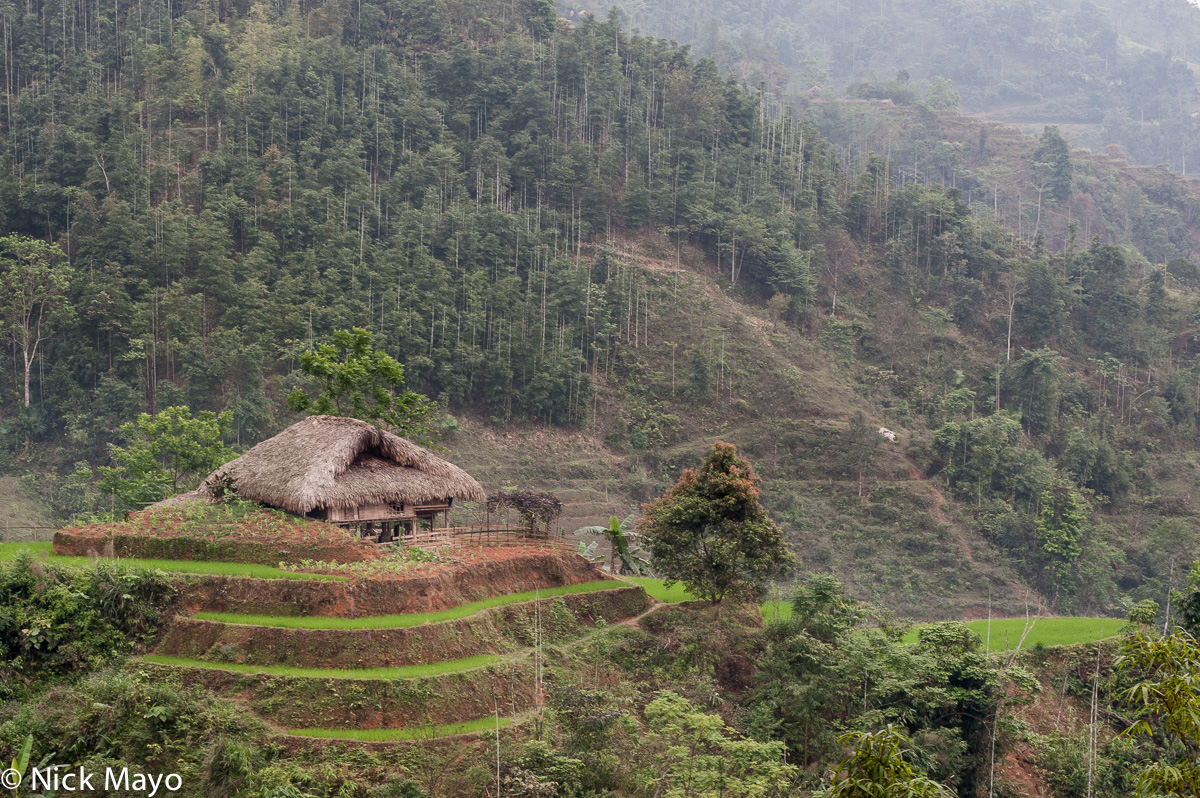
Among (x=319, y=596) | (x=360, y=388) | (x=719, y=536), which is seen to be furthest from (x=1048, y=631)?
(x=360, y=388)

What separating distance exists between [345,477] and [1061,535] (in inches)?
1247

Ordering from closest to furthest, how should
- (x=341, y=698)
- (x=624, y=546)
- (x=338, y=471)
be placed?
(x=341, y=698) < (x=338, y=471) < (x=624, y=546)

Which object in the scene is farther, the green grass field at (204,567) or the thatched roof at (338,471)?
the thatched roof at (338,471)

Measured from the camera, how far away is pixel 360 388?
89.0ft

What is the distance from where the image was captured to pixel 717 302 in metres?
53.4

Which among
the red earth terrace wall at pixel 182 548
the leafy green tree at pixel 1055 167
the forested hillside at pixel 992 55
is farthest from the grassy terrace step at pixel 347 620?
the forested hillside at pixel 992 55

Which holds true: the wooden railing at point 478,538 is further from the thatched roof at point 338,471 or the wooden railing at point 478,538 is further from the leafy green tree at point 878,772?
the leafy green tree at point 878,772

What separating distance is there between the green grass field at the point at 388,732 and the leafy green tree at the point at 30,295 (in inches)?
1166

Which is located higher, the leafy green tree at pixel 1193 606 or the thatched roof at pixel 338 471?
the thatched roof at pixel 338 471

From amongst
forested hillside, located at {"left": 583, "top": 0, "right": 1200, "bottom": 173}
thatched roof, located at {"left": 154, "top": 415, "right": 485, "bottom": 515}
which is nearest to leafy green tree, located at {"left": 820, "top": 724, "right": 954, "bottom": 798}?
thatched roof, located at {"left": 154, "top": 415, "right": 485, "bottom": 515}

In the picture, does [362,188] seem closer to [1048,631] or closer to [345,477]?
[345,477]

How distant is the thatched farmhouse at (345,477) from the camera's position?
20781 millimetres

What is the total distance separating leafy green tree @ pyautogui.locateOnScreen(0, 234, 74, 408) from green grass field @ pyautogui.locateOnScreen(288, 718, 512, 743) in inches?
1166

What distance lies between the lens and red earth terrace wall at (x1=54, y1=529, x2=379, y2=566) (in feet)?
61.5
